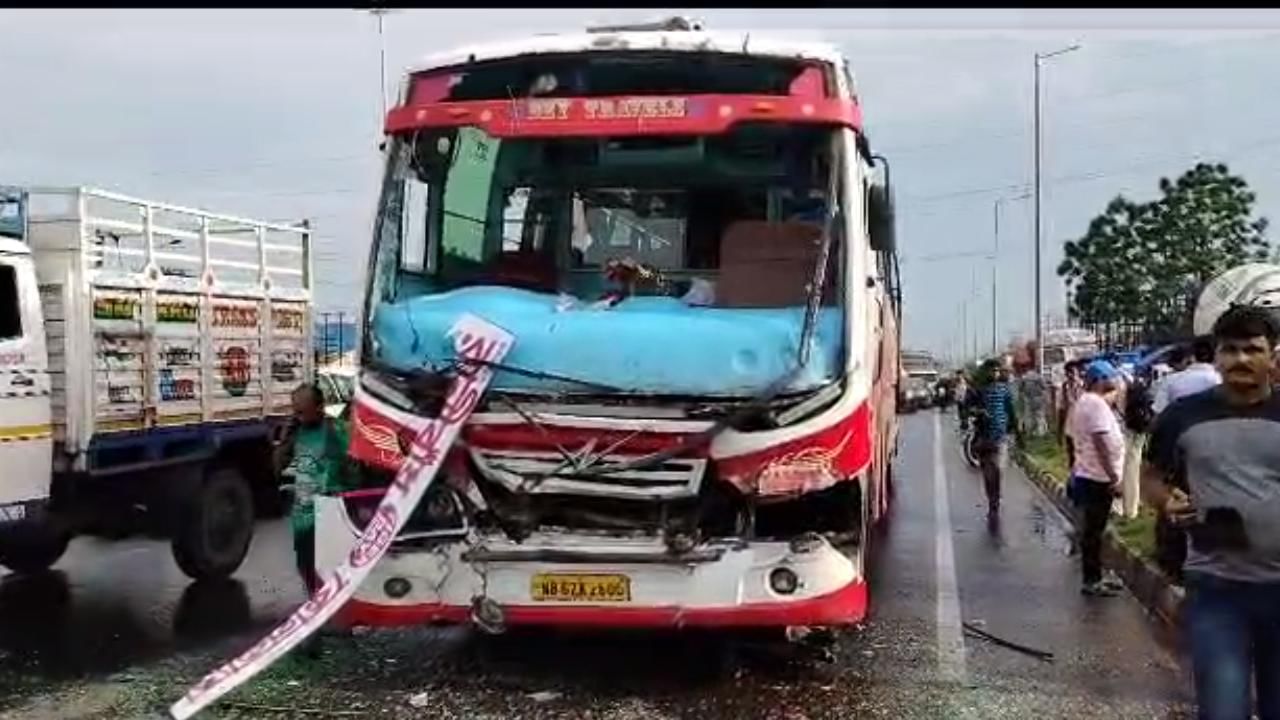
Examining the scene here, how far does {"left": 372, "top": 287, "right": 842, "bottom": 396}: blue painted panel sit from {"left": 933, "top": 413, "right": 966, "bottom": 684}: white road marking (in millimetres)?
1908

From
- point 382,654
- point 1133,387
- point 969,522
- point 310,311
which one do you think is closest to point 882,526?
point 969,522

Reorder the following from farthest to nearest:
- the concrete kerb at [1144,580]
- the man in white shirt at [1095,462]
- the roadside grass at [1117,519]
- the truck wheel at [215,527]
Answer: the roadside grass at [1117,519] < the truck wheel at [215,527] < the man in white shirt at [1095,462] < the concrete kerb at [1144,580]

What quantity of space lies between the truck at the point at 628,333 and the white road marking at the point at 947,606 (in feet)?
3.22

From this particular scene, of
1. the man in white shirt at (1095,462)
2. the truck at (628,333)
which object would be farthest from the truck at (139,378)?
the man in white shirt at (1095,462)

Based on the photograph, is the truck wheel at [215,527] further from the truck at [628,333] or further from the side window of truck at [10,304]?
the truck at [628,333]

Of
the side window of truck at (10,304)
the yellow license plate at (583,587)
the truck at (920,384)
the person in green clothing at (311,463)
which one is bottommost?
the truck at (920,384)

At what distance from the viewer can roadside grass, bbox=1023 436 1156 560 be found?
11241mm

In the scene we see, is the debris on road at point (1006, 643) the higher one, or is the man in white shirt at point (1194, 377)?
the man in white shirt at point (1194, 377)

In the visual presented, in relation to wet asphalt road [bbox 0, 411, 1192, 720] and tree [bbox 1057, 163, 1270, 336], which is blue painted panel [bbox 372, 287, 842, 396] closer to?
wet asphalt road [bbox 0, 411, 1192, 720]

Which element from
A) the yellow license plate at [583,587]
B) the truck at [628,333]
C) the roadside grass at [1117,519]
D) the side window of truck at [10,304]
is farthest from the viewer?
the roadside grass at [1117,519]

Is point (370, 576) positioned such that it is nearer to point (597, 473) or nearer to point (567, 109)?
point (597, 473)

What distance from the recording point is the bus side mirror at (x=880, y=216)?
747 cm

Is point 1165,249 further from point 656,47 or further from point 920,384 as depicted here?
point 920,384

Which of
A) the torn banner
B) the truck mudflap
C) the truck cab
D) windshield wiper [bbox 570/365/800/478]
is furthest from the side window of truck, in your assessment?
windshield wiper [bbox 570/365/800/478]
